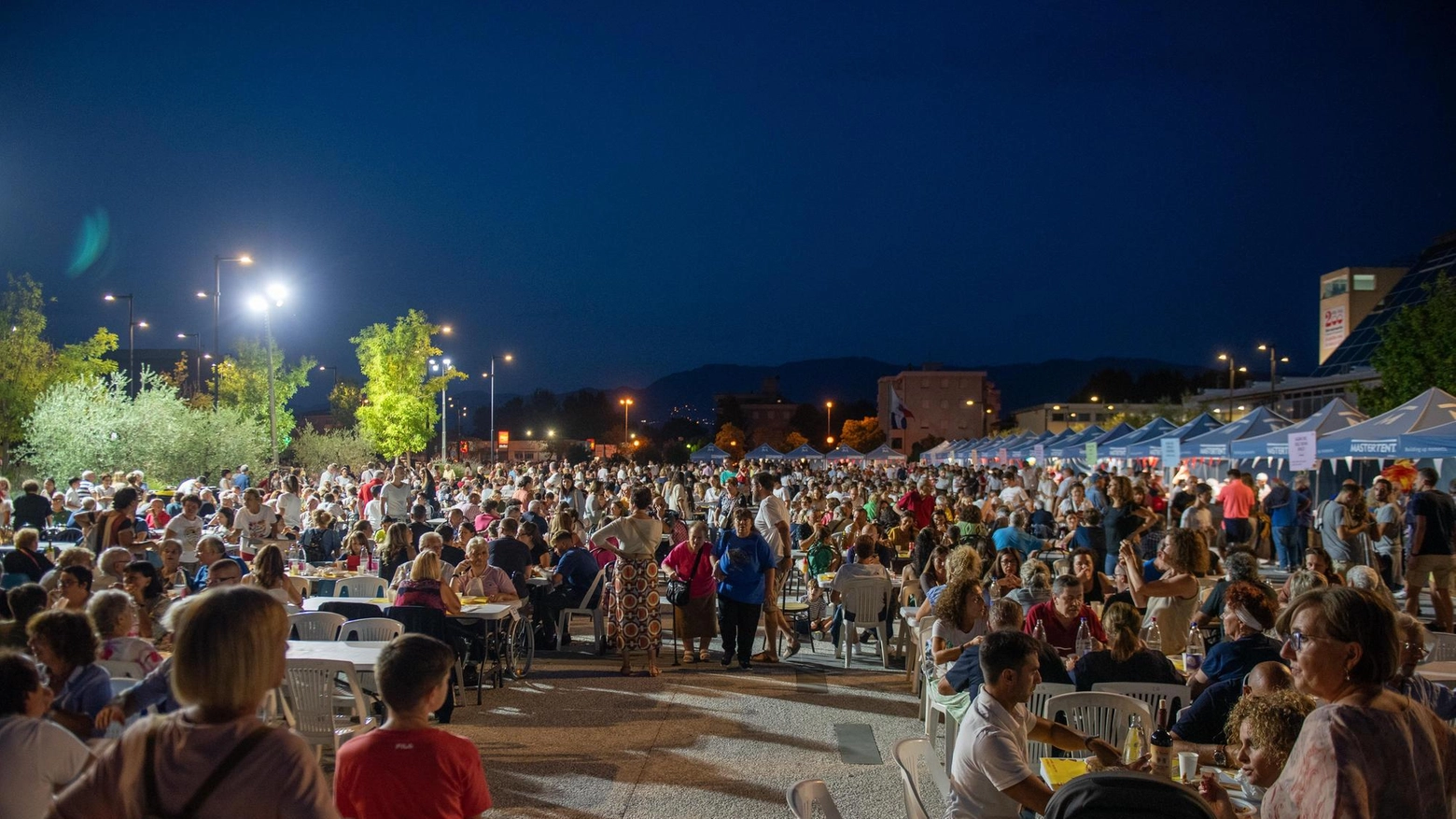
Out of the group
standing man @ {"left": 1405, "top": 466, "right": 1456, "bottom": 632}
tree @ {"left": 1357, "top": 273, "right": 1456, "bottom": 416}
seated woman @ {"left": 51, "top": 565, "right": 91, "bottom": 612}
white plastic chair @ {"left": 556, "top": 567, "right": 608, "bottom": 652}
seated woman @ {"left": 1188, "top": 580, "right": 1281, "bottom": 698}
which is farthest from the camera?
tree @ {"left": 1357, "top": 273, "right": 1456, "bottom": 416}

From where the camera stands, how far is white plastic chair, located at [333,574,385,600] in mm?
10062

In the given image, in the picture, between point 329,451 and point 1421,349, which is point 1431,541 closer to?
point 1421,349

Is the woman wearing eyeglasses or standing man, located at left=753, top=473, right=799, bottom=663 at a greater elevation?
the woman wearing eyeglasses

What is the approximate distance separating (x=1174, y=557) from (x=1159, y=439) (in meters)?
12.9

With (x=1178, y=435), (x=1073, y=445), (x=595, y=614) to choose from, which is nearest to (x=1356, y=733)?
(x=595, y=614)

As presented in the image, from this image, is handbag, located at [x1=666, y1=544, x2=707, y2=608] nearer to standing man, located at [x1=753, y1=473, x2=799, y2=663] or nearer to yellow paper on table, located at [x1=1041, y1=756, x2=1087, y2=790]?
standing man, located at [x1=753, y1=473, x2=799, y2=663]

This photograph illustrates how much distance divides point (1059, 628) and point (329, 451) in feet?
106

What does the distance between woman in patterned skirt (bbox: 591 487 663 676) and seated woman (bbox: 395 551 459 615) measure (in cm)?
174

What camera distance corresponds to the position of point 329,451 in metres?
34.6

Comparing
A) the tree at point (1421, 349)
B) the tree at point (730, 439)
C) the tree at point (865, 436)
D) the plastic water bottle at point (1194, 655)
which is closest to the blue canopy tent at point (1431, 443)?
the plastic water bottle at point (1194, 655)

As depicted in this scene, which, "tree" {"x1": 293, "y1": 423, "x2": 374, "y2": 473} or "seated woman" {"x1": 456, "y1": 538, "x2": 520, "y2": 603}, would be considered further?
"tree" {"x1": 293, "y1": 423, "x2": 374, "y2": 473}

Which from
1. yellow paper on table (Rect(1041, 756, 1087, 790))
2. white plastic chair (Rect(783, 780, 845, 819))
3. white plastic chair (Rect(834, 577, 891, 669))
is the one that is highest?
white plastic chair (Rect(783, 780, 845, 819))

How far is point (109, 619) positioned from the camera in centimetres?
518

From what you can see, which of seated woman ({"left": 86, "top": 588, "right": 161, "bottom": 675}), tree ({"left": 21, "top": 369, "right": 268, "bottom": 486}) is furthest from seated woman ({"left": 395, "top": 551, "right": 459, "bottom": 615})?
tree ({"left": 21, "top": 369, "right": 268, "bottom": 486})
